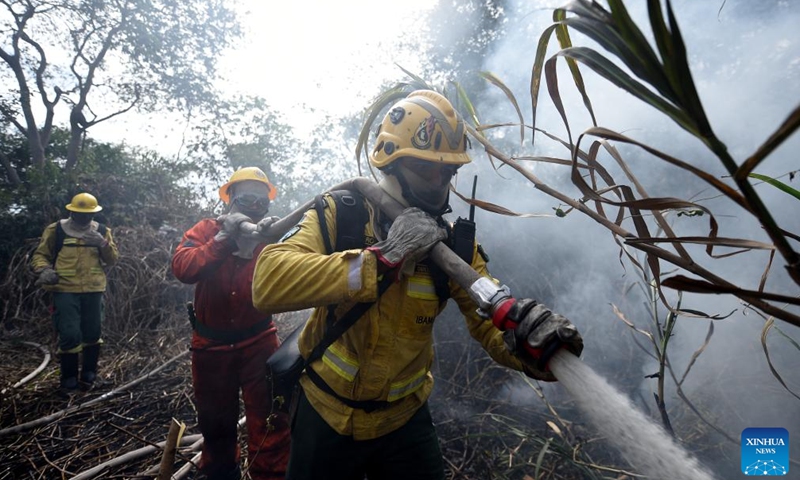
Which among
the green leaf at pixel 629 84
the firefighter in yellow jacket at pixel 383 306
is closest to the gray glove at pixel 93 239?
the firefighter in yellow jacket at pixel 383 306

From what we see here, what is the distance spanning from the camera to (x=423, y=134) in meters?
1.92

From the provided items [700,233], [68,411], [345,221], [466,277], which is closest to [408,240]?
[466,277]

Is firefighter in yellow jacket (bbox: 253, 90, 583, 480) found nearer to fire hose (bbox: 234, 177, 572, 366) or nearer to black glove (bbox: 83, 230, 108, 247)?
fire hose (bbox: 234, 177, 572, 366)

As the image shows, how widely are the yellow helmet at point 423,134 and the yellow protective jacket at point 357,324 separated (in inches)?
13.4

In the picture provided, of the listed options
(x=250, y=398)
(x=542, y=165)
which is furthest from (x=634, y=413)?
(x=542, y=165)

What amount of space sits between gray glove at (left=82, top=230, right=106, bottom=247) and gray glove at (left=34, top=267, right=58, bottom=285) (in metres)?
0.52

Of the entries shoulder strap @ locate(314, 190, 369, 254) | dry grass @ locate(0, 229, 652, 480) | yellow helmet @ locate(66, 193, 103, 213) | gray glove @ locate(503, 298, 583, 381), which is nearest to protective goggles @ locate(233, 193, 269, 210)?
shoulder strap @ locate(314, 190, 369, 254)

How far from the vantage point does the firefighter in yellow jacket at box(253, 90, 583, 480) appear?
5.17 ft

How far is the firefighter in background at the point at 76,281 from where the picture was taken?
193 inches

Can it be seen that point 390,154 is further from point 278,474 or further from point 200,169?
point 200,169

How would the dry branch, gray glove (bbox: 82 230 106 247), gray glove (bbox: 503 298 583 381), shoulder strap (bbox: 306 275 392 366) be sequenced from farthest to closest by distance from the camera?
gray glove (bbox: 82 230 106 247), the dry branch, shoulder strap (bbox: 306 275 392 366), gray glove (bbox: 503 298 583 381)

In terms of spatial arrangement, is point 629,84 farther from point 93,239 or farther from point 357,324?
point 93,239

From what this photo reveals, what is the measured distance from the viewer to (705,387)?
14.0ft

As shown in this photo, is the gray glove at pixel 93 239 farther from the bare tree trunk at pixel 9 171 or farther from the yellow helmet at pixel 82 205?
the bare tree trunk at pixel 9 171
